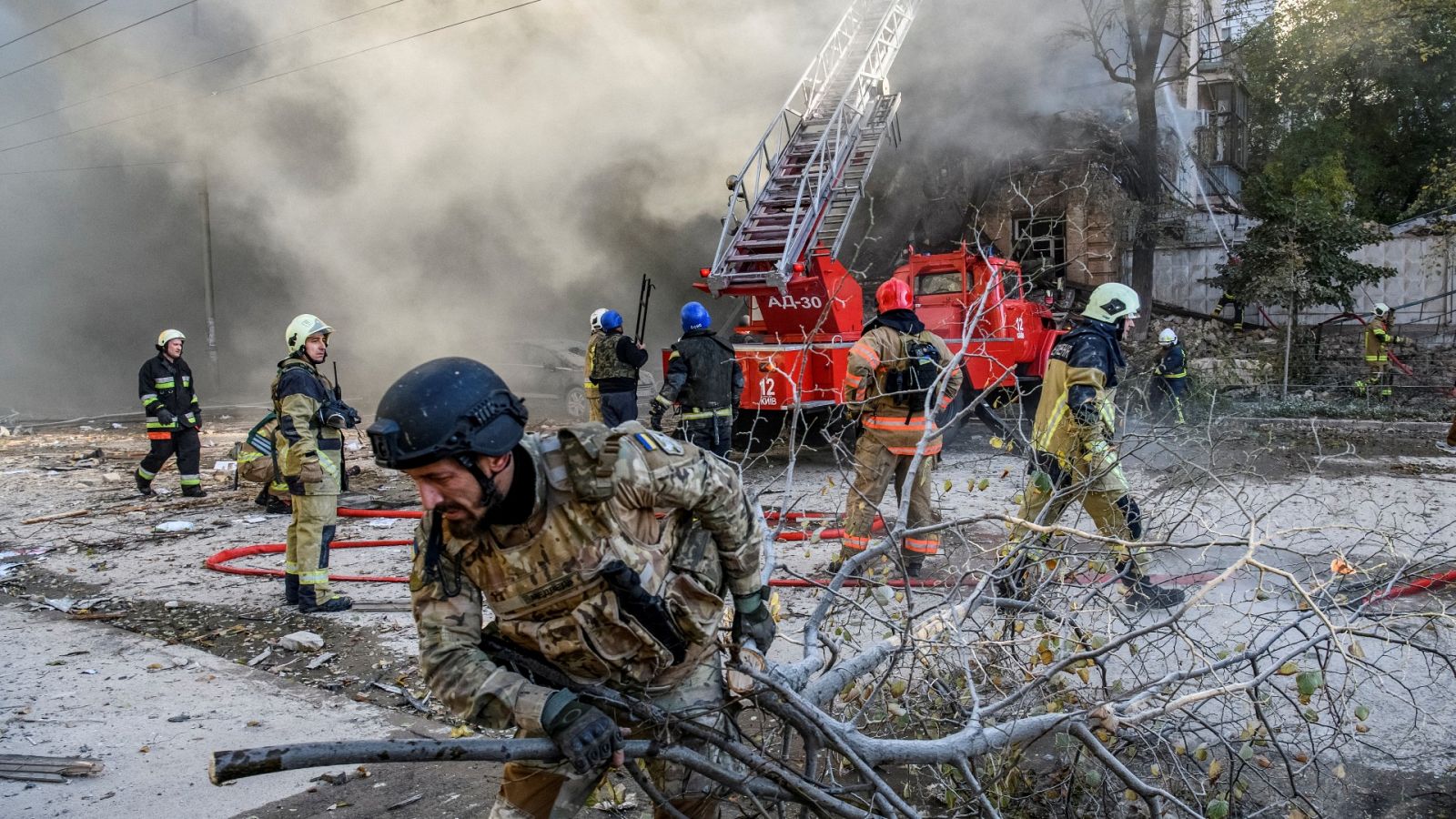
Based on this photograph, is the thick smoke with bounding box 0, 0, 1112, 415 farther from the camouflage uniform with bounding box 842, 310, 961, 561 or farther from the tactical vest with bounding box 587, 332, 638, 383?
the camouflage uniform with bounding box 842, 310, 961, 561

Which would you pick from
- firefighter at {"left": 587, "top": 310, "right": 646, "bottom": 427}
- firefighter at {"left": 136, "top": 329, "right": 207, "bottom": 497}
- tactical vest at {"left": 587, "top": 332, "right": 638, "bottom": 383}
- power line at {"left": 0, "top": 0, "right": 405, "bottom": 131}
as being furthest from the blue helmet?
power line at {"left": 0, "top": 0, "right": 405, "bottom": 131}

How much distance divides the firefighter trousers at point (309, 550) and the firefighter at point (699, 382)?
269cm

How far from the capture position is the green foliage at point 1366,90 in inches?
686

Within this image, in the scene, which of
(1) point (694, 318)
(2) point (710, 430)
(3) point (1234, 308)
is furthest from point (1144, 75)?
(2) point (710, 430)

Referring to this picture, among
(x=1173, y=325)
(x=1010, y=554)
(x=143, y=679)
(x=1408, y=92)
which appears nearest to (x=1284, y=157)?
(x=1408, y=92)

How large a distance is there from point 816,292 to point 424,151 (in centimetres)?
1121

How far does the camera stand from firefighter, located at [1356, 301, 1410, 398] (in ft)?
40.5

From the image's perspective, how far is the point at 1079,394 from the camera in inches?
180

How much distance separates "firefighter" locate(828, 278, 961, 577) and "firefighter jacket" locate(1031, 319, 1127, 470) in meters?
0.74

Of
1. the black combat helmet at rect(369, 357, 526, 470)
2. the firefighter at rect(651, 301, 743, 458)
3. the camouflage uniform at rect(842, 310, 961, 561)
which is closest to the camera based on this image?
the black combat helmet at rect(369, 357, 526, 470)

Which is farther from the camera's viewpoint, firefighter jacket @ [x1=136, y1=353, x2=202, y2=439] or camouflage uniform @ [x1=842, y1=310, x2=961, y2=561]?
firefighter jacket @ [x1=136, y1=353, x2=202, y2=439]

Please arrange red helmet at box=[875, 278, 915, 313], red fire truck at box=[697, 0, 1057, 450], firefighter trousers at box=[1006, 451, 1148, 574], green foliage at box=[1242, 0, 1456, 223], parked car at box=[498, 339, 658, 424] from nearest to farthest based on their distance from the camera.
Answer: firefighter trousers at box=[1006, 451, 1148, 574] → red helmet at box=[875, 278, 915, 313] → red fire truck at box=[697, 0, 1057, 450] → parked car at box=[498, 339, 658, 424] → green foliage at box=[1242, 0, 1456, 223]

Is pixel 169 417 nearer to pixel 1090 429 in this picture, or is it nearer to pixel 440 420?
pixel 1090 429

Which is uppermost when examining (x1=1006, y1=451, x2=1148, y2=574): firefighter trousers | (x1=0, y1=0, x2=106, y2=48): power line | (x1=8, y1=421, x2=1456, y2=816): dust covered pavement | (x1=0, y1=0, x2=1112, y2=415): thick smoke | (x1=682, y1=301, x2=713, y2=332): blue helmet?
(x1=0, y1=0, x2=106, y2=48): power line
